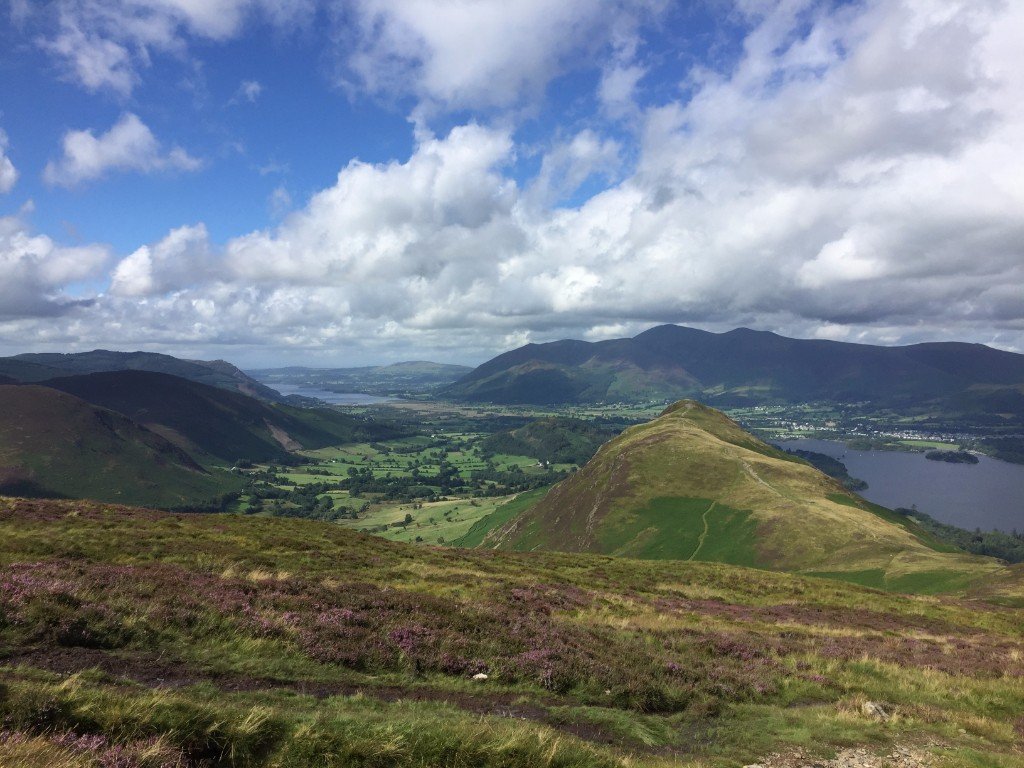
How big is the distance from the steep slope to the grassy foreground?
66894 mm

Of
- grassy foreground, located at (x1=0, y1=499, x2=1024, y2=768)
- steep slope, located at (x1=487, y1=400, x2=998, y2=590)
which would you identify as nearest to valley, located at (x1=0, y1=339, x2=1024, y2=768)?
grassy foreground, located at (x1=0, y1=499, x2=1024, y2=768)

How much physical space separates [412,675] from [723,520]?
124 metres

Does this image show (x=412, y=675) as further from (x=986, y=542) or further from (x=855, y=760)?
(x=986, y=542)

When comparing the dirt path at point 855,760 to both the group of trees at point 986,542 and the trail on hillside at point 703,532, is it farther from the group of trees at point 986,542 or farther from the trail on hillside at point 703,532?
the group of trees at point 986,542

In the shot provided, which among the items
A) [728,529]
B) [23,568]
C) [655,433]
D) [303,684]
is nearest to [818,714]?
[303,684]

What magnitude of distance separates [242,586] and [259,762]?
50.3ft

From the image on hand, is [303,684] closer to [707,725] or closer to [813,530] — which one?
[707,725]

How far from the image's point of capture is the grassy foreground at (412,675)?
946cm

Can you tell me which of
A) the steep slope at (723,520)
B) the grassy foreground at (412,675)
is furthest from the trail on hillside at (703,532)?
the grassy foreground at (412,675)

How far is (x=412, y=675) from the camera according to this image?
16.8 metres

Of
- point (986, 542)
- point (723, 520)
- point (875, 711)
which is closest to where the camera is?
point (875, 711)

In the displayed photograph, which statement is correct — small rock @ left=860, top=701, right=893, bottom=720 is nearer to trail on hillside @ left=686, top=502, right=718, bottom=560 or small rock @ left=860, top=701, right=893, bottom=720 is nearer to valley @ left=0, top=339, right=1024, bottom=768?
valley @ left=0, top=339, right=1024, bottom=768

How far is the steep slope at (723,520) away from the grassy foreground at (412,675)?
219ft

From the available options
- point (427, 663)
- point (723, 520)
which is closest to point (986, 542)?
point (723, 520)
